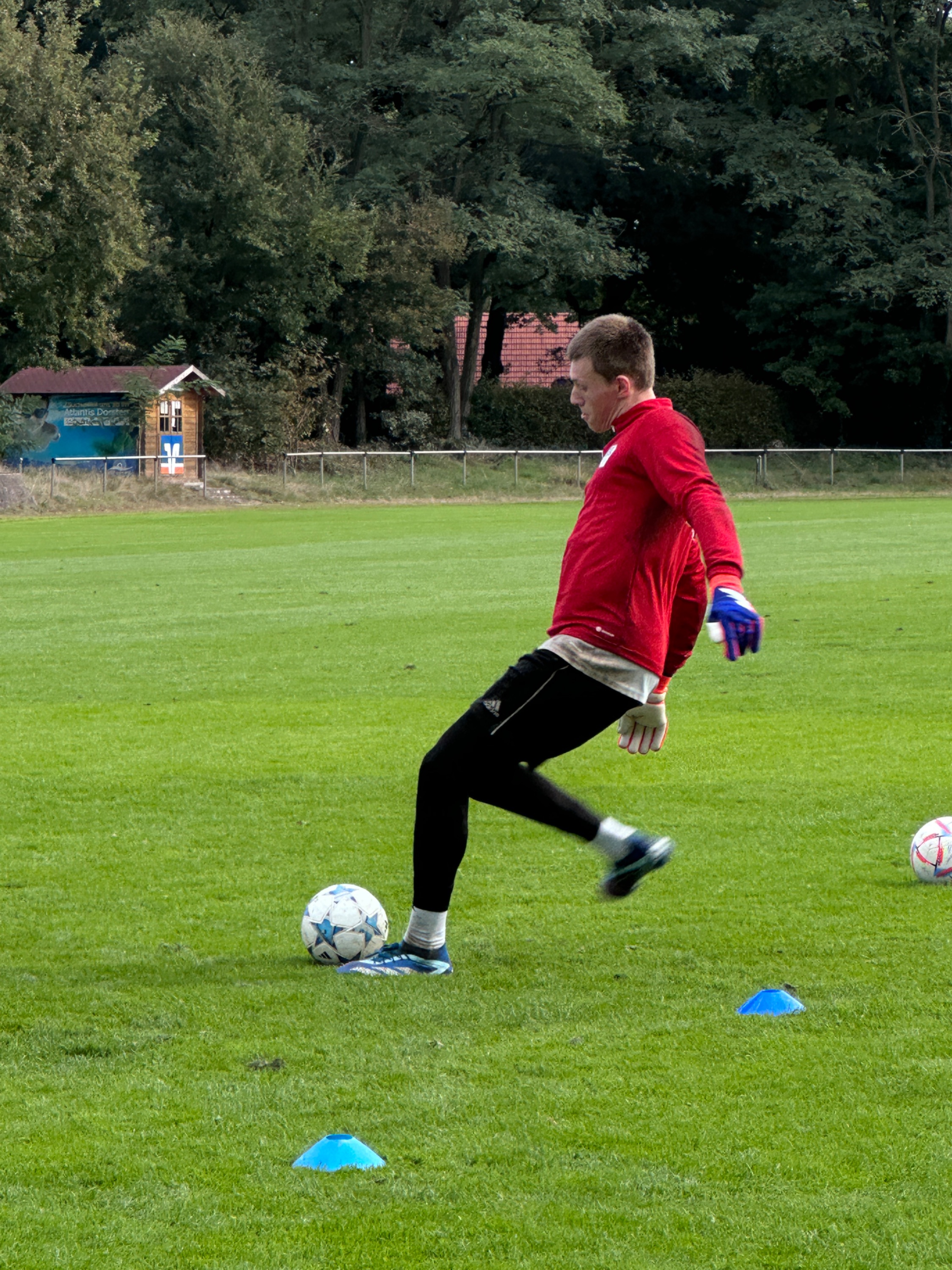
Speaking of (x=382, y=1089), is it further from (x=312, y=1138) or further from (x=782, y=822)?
(x=782, y=822)

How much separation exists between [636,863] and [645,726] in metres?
0.44

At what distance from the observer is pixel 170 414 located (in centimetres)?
4572

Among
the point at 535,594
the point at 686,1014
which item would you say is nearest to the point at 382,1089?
the point at 686,1014

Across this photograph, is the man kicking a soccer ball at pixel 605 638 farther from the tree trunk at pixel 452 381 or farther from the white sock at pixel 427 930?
the tree trunk at pixel 452 381

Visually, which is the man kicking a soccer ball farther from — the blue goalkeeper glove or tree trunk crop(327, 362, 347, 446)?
tree trunk crop(327, 362, 347, 446)

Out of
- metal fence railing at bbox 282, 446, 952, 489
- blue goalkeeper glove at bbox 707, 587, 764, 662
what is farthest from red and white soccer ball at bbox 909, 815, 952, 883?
metal fence railing at bbox 282, 446, 952, 489

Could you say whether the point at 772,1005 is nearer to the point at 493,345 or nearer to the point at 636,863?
the point at 636,863

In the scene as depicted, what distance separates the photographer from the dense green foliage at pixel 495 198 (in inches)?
1870

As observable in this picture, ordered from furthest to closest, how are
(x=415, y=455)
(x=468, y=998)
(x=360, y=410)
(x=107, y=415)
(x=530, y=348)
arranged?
(x=530, y=348), (x=360, y=410), (x=415, y=455), (x=107, y=415), (x=468, y=998)

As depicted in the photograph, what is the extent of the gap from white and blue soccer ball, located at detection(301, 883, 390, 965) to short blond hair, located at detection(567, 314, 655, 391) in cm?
200

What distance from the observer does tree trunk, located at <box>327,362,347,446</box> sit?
2069 inches

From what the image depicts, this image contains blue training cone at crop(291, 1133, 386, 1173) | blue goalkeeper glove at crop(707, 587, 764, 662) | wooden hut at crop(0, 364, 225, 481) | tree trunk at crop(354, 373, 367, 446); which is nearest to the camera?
blue training cone at crop(291, 1133, 386, 1173)

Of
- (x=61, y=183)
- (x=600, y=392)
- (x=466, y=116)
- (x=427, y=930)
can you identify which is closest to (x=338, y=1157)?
(x=427, y=930)

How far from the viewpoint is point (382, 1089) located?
4234mm
